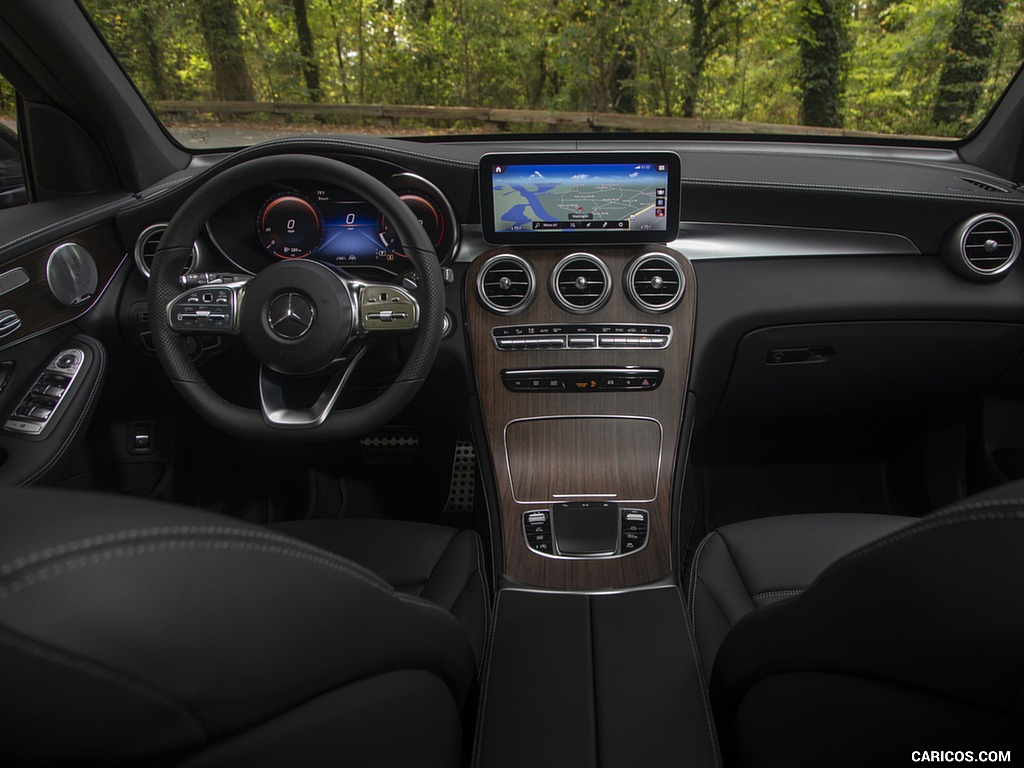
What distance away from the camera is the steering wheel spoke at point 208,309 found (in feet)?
4.79

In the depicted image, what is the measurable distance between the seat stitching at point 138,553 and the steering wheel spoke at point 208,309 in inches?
38.4

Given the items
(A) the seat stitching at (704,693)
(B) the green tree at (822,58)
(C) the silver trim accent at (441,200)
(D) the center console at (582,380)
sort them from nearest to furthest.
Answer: (A) the seat stitching at (704,693) → (D) the center console at (582,380) → (C) the silver trim accent at (441,200) → (B) the green tree at (822,58)

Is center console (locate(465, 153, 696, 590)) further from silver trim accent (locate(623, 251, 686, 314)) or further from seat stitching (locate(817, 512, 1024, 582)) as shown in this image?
seat stitching (locate(817, 512, 1024, 582))

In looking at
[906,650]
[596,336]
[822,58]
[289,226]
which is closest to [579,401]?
[596,336]

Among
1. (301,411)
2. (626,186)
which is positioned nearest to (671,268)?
(626,186)

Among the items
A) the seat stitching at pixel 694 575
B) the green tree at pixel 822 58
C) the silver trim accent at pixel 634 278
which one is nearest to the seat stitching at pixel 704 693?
the seat stitching at pixel 694 575

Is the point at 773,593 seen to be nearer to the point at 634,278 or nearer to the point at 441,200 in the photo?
the point at 634,278

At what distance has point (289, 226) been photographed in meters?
1.71

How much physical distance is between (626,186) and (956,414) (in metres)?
1.46

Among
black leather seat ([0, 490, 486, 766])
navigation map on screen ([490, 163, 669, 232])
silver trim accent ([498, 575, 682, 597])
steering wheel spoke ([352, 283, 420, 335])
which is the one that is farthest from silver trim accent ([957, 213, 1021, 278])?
black leather seat ([0, 490, 486, 766])

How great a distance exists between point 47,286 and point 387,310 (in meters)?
0.86

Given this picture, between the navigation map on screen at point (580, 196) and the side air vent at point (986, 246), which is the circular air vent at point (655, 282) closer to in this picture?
the navigation map on screen at point (580, 196)

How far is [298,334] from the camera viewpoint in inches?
56.3

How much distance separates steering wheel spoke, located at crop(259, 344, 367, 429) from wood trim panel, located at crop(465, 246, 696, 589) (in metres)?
0.42
